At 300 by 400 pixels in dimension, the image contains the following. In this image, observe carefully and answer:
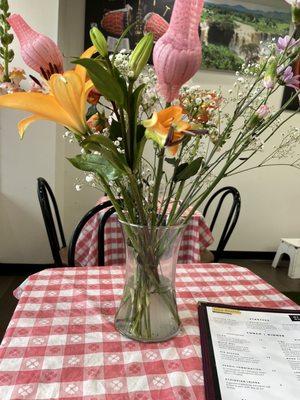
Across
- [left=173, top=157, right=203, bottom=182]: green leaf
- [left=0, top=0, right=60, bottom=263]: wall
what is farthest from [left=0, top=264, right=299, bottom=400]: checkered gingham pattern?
[left=0, top=0, right=60, bottom=263]: wall

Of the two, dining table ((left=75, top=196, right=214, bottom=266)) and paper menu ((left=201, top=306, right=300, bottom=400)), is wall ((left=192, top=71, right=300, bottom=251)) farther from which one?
paper menu ((left=201, top=306, right=300, bottom=400))

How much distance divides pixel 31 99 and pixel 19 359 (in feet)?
1.40

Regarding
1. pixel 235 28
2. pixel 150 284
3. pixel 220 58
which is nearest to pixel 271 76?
pixel 150 284

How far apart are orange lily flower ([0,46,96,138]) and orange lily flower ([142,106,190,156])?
14 centimetres

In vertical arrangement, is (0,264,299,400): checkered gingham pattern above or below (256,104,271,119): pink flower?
below

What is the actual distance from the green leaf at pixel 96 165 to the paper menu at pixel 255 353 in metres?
0.37

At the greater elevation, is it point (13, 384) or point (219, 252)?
point (13, 384)

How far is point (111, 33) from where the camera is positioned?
2639 millimetres

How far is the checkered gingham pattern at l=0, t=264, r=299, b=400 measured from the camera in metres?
0.54

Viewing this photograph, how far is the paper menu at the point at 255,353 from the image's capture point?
0.55m

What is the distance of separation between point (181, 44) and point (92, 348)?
0.53m

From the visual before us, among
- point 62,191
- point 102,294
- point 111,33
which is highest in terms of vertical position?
point 111,33

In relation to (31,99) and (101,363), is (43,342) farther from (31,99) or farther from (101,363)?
(31,99)

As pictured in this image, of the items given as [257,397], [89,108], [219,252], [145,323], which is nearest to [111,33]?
[219,252]
